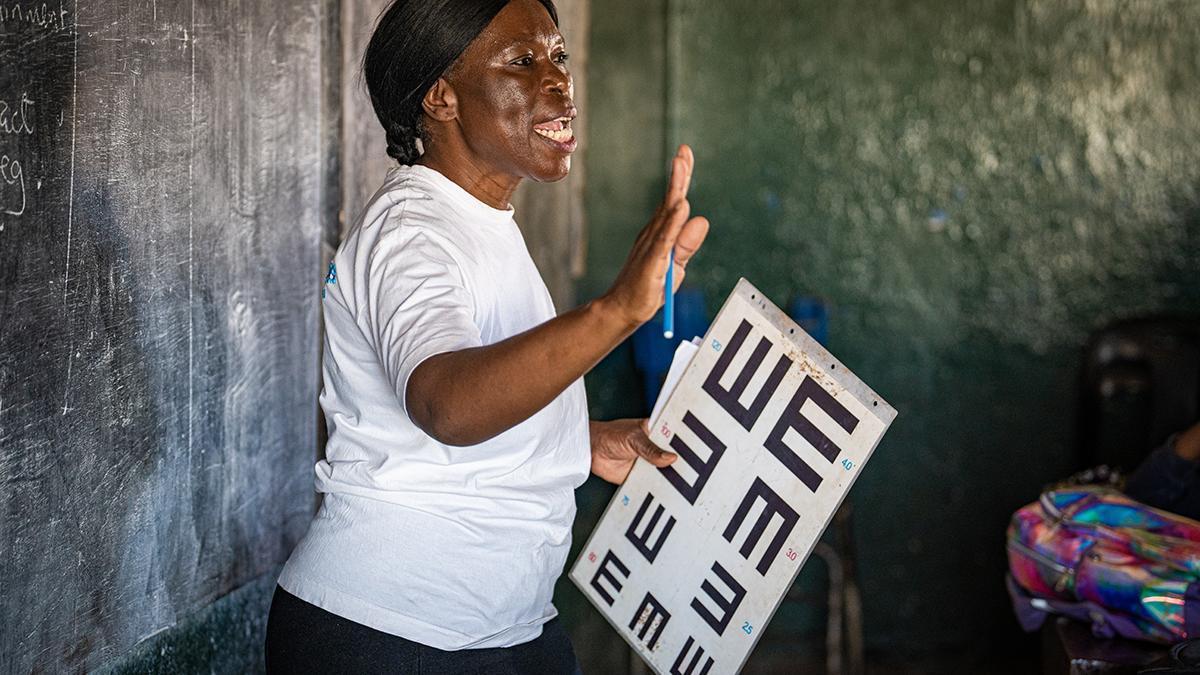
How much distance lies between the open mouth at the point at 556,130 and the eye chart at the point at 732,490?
1.09 ft

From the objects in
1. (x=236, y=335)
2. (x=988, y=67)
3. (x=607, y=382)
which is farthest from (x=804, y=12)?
(x=236, y=335)

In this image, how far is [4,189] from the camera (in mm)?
1623

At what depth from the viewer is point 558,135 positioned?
1.83 metres

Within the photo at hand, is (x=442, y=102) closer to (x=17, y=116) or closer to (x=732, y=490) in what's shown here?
(x=17, y=116)

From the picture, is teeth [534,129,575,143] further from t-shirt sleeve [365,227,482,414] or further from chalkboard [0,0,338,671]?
chalkboard [0,0,338,671]

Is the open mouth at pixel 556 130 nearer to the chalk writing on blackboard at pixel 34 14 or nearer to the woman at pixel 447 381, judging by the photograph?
the woman at pixel 447 381

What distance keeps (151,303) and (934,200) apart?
10.1 ft

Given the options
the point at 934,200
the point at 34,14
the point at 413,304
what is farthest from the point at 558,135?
the point at 934,200

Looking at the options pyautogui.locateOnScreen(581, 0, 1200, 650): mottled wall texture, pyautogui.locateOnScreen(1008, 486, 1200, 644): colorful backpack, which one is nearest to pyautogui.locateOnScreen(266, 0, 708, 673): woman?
pyautogui.locateOnScreen(1008, 486, 1200, 644): colorful backpack

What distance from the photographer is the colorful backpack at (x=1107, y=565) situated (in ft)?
8.66

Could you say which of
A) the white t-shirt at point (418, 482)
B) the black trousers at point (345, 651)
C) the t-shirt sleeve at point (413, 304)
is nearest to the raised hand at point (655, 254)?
the t-shirt sleeve at point (413, 304)

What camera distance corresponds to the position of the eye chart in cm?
185

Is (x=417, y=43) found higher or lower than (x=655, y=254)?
higher

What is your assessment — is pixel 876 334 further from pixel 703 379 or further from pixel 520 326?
pixel 520 326
